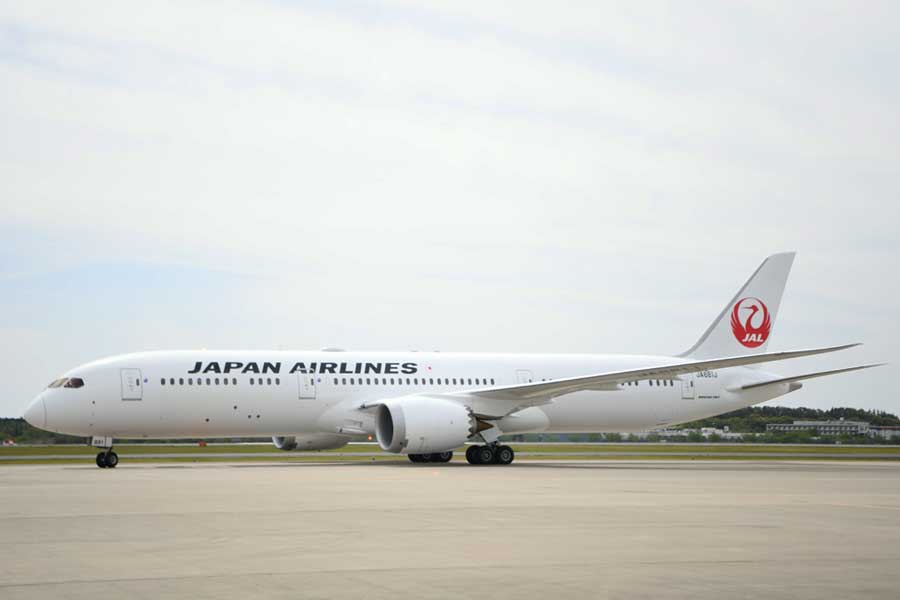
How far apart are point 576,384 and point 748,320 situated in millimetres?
12063

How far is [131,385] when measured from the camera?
31.8m

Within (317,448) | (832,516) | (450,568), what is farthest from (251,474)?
(450,568)

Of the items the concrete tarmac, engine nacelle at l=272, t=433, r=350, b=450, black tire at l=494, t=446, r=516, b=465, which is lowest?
the concrete tarmac

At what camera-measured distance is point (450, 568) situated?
9.96m

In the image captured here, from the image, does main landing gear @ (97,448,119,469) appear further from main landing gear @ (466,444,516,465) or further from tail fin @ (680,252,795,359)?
tail fin @ (680,252,795,359)

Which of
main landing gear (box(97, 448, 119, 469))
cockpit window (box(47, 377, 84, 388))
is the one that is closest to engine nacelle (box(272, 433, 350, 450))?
Result: main landing gear (box(97, 448, 119, 469))

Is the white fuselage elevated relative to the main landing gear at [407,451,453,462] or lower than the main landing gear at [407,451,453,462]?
elevated

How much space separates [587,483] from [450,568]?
1340 cm

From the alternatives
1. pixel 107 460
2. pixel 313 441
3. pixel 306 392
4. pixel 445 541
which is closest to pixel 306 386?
pixel 306 392

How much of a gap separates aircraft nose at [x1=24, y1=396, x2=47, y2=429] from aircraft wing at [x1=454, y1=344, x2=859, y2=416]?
11.7 metres

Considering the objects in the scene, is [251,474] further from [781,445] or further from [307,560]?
[781,445]

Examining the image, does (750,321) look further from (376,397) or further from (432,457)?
(376,397)

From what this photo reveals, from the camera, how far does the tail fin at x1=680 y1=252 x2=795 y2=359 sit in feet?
138

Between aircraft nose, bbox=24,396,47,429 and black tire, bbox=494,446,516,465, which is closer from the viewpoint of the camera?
aircraft nose, bbox=24,396,47,429
